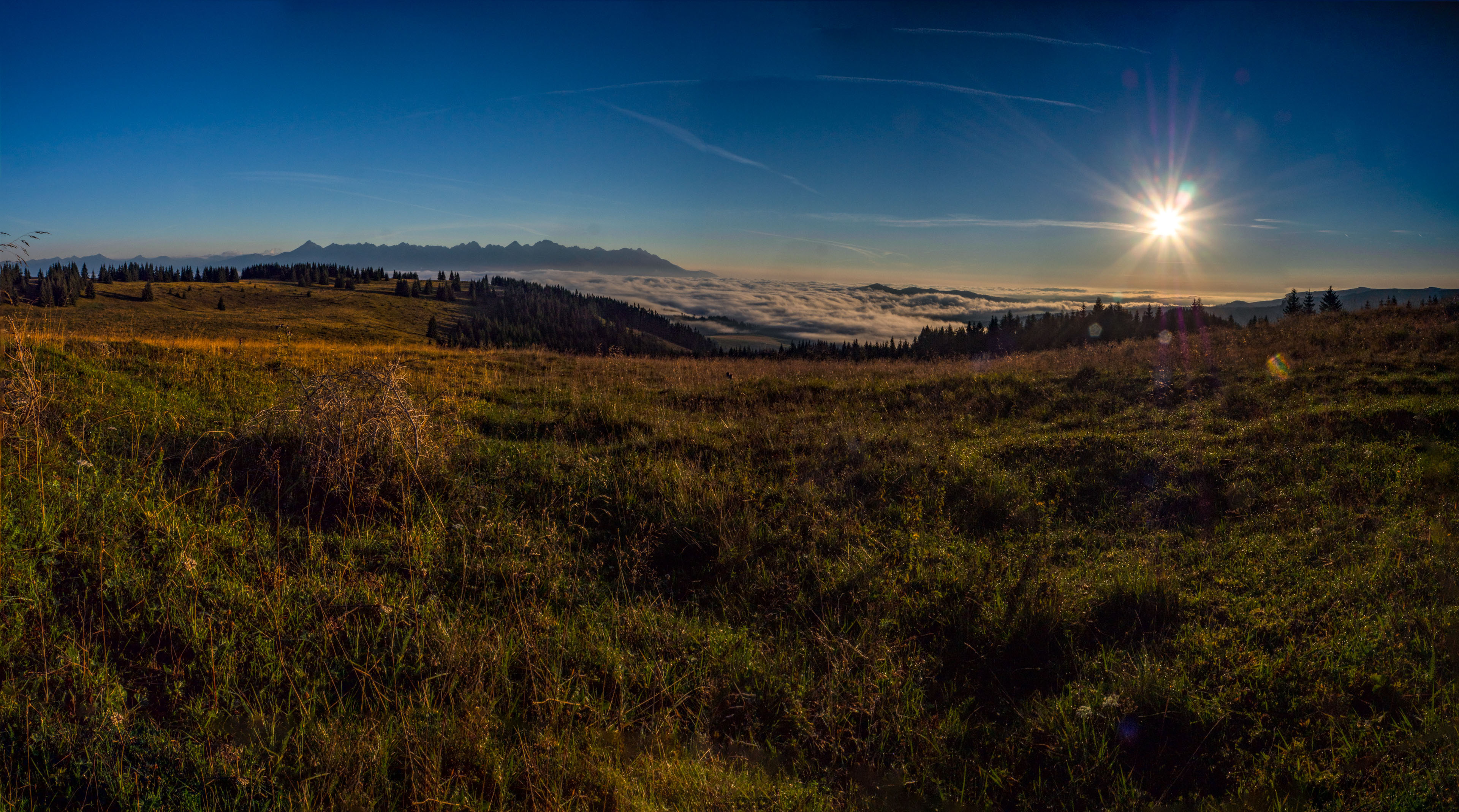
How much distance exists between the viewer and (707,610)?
455 cm

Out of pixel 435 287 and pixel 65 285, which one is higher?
pixel 435 287

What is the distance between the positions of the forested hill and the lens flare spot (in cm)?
9157

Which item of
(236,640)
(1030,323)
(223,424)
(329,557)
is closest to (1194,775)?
(236,640)

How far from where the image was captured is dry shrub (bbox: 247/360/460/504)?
566 cm

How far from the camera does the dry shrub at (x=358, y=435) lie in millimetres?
5656

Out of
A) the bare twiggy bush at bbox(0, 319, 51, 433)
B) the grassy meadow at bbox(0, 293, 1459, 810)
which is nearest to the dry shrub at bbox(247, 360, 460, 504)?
the grassy meadow at bbox(0, 293, 1459, 810)

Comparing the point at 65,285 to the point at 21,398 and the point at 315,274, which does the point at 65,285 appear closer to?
the point at 315,274

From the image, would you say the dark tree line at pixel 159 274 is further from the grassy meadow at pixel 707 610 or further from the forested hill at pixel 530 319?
the grassy meadow at pixel 707 610

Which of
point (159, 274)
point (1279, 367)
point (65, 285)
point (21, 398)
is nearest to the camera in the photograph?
point (21, 398)

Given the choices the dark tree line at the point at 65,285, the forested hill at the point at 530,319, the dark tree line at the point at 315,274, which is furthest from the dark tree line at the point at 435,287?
the dark tree line at the point at 65,285

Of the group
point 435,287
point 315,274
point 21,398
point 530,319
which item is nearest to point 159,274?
point 315,274

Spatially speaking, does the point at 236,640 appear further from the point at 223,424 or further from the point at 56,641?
the point at 223,424

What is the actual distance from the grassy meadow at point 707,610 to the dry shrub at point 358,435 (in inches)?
2.0

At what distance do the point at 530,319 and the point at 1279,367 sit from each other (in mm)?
140472
